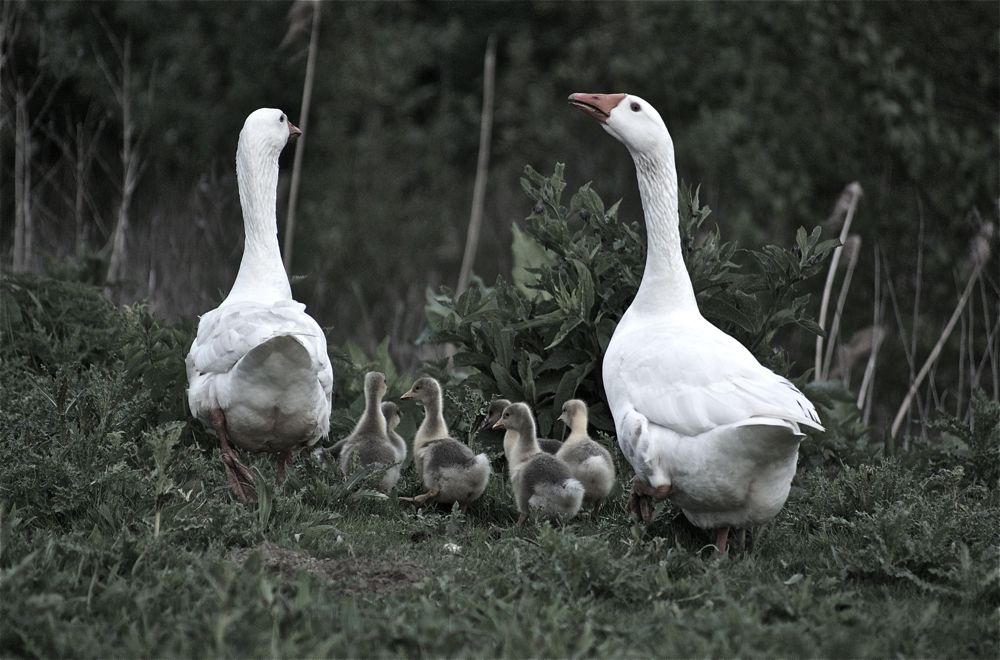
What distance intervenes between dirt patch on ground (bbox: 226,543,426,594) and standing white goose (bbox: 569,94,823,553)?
127cm

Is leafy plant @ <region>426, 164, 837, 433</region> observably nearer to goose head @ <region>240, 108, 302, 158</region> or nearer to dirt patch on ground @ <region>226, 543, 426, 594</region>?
goose head @ <region>240, 108, 302, 158</region>

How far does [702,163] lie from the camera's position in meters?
15.9

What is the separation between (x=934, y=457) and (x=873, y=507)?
5.45 feet

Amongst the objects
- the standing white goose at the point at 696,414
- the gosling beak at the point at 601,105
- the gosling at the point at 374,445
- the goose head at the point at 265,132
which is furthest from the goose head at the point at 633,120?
the gosling at the point at 374,445

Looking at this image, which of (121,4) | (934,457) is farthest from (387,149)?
(934,457)

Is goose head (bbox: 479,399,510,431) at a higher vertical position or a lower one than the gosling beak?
lower

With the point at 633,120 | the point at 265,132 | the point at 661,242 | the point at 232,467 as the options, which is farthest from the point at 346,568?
the point at 265,132

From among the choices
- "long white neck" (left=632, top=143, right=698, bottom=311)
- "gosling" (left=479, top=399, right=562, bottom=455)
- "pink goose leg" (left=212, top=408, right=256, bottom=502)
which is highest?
"long white neck" (left=632, top=143, right=698, bottom=311)

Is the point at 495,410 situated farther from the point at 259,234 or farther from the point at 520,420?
the point at 259,234

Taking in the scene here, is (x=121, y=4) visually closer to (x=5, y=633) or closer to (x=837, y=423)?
(x=837, y=423)

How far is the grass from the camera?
14.0ft

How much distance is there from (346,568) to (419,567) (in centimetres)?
34

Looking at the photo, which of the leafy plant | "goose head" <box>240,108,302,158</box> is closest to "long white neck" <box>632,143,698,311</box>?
the leafy plant

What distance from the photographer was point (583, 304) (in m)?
7.16
